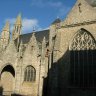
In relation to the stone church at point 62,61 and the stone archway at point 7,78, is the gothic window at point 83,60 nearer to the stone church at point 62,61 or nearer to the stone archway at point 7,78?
the stone church at point 62,61

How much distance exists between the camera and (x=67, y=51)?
21719 mm

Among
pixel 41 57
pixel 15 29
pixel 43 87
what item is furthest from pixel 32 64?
pixel 15 29

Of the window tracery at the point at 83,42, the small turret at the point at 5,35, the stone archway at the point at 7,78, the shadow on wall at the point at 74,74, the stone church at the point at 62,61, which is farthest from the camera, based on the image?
the small turret at the point at 5,35

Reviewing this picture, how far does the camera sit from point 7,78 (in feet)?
92.6

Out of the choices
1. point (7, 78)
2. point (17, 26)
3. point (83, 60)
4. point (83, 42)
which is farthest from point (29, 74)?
point (17, 26)

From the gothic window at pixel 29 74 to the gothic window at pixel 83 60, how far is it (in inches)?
231

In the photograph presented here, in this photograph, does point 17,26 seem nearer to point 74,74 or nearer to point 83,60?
point 74,74

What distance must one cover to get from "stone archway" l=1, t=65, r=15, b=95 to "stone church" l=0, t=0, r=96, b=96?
17 centimetres

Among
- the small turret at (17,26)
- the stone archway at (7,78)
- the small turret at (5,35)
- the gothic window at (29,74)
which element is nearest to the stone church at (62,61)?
the gothic window at (29,74)

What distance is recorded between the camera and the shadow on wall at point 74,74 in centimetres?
1986

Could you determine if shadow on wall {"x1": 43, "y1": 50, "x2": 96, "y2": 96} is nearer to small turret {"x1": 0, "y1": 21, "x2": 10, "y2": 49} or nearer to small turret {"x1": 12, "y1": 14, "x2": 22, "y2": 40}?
small turret {"x1": 0, "y1": 21, "x2": 10, "y2": 49}

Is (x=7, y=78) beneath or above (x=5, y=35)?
beneath

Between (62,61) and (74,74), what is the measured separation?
1.79 metres

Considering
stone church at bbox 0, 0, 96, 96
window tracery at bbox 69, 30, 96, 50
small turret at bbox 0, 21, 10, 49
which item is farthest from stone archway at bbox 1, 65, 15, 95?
window tracery at bbox 69, 30, 96, 50
